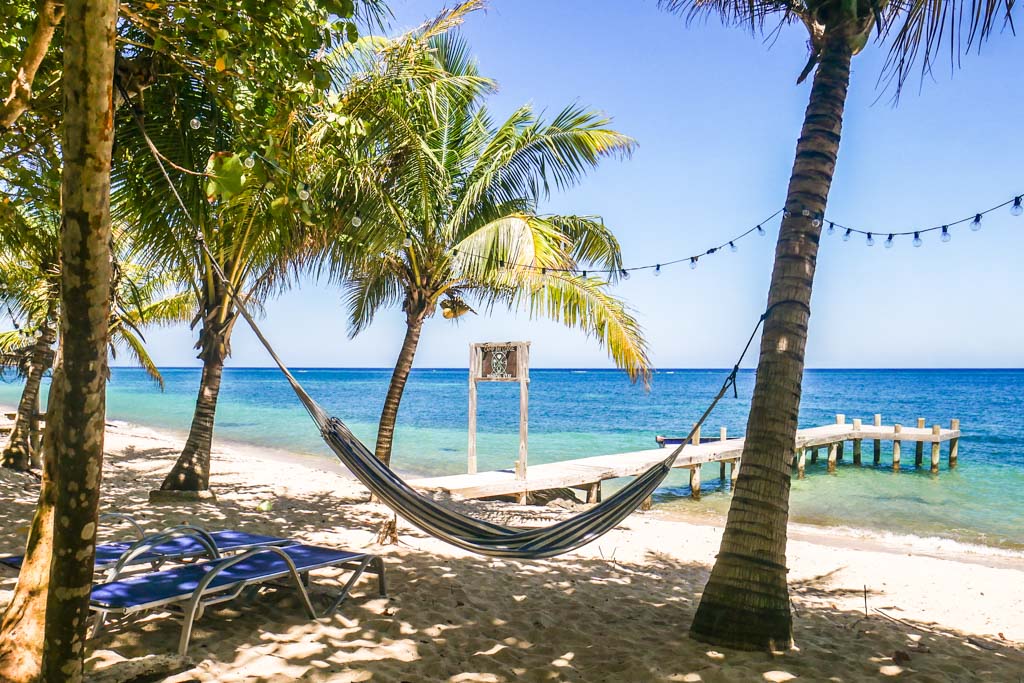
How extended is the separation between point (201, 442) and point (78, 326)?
19.3 ft

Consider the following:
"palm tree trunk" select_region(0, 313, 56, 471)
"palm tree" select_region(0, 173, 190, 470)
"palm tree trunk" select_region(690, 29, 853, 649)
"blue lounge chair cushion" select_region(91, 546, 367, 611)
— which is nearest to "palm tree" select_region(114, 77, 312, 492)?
"palm tree" select_region(0, 173, 190, 470)

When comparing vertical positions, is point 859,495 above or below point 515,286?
below

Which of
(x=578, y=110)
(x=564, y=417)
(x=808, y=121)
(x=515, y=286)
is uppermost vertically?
(x=578, y=110)

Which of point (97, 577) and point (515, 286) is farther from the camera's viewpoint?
point (515, 286)

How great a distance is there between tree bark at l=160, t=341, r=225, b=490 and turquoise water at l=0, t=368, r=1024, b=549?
432 centimetres

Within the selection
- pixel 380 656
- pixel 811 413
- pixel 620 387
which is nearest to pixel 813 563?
pixel 380 656

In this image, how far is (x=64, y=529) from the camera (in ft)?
5.93

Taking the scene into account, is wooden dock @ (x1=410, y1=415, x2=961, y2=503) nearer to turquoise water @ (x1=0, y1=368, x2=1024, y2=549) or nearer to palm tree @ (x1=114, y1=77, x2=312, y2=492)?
turquoise water @ (x1=0, y1=368, x2=1024, y2=549)

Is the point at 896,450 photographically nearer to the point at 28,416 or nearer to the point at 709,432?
the point at 709,432

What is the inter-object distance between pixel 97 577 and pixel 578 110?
17.0ft

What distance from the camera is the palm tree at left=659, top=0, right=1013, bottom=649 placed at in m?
3.25

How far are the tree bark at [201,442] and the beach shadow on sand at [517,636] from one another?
2.09m

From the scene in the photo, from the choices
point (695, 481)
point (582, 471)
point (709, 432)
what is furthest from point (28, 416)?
point (709, 432)

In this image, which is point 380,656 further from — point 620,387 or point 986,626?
point 620,387
